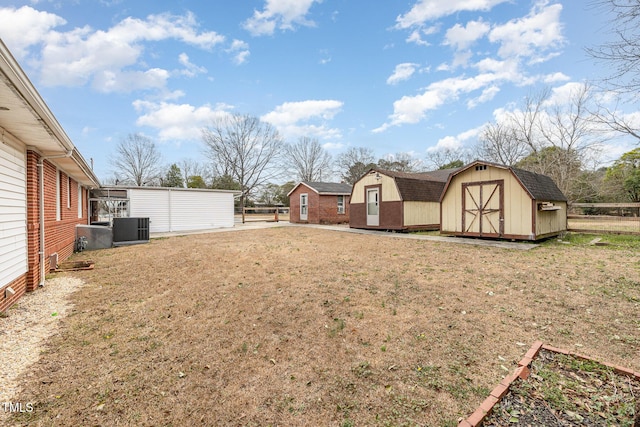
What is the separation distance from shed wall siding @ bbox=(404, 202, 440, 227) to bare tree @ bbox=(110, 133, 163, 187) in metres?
34.6

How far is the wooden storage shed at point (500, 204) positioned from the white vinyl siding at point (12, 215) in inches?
481

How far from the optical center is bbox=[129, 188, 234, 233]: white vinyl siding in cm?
1544

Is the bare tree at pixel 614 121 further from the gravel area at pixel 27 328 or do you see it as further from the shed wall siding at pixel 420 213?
the gravel area at pixel 27 328

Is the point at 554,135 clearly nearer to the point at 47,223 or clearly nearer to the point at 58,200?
the point at 47,223

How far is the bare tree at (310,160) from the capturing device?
41.2m

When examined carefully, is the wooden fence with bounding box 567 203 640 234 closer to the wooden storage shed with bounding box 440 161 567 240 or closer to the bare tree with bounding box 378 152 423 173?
the wooden storage shed with bounding box 440 161 567 240

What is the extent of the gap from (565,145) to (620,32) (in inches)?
656

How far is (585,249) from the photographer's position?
859 cm

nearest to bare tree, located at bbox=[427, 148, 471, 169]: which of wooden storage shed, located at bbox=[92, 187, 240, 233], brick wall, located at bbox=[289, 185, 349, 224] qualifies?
brick wall, located at bbox=[289, 185, 349, 224]

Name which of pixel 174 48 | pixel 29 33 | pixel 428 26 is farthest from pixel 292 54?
pixel 29 33

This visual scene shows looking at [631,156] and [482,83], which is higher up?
[482,83]

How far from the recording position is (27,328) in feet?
11.9

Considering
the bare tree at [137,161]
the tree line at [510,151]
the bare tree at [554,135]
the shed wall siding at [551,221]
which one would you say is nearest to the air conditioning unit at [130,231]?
the tree line at [510,151]

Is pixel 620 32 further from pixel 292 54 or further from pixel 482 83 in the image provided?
pixel 292 54
